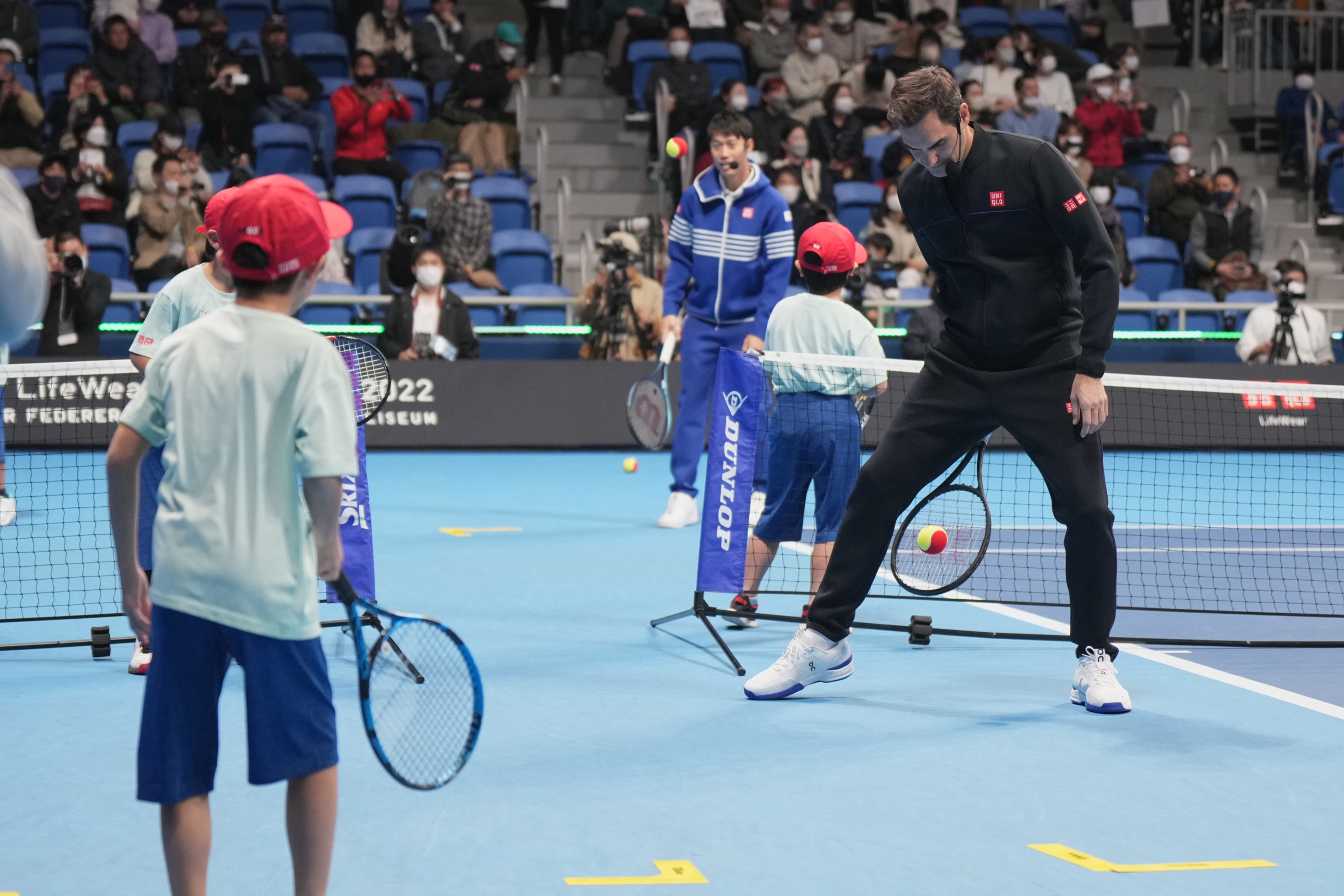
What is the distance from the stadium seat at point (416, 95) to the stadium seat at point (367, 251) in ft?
7.90

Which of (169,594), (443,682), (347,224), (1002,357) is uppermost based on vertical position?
(347,224)

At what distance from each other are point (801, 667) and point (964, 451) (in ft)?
3.04

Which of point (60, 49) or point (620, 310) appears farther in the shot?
point (60, 49)

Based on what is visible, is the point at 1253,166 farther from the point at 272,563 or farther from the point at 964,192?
the point at 272,563

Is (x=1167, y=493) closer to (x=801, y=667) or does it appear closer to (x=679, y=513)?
(x=679, y=513)

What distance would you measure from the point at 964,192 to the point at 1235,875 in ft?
7.61

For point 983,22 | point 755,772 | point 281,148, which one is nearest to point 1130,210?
point 983,22

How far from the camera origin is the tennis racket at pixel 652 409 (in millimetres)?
8656

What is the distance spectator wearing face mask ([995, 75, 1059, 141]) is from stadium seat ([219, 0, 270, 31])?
8606mm

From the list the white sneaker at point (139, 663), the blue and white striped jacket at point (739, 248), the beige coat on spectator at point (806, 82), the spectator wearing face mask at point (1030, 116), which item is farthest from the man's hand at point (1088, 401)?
the beige coat on spectator at point (806, 82)

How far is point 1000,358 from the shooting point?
5133 mm

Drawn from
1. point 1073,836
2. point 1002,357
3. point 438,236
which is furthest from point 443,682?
point 438,236

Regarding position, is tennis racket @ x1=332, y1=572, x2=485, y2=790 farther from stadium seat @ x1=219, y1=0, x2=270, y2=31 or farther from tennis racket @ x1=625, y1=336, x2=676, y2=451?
stadium seat @ x1=219, y1=0, x2=270, y2=31

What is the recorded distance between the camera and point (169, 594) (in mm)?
2990
